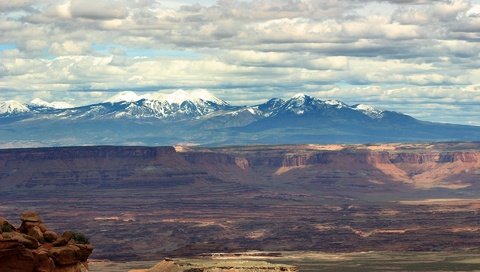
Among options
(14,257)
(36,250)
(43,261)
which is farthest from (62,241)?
(14,257)

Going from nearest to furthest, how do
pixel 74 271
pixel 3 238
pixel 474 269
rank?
pixel 3 238 → pixel 74 271 → pixel 474 269

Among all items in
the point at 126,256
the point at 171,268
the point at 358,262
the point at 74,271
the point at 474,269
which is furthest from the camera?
the point at 126,256

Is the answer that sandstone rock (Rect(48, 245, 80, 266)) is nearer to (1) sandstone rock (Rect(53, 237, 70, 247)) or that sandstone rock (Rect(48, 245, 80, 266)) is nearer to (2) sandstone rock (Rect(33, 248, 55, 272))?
(1) sandstone rock (Rect(53, 237, 70, 247))

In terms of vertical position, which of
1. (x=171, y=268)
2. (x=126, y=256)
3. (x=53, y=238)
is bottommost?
(x=126, y=256)

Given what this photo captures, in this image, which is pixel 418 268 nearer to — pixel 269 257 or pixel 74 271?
Result: pixel 269 257

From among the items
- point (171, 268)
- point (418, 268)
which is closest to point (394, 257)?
point (418, 268)

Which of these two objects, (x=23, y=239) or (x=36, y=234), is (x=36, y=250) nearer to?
(x=23, y=239)
